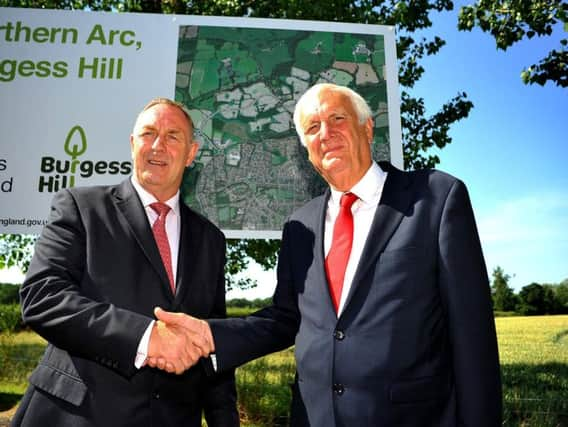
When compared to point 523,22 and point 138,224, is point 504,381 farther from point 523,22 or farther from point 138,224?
point 138,224

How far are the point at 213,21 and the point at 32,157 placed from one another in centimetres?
246

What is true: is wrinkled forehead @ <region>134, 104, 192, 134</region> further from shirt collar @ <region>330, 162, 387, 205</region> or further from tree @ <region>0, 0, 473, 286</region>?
tree @ <region>0, 0, 473, 286</region>

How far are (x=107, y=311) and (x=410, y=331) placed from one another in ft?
4.67

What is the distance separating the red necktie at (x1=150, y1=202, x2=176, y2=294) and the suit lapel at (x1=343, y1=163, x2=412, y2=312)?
1059mm

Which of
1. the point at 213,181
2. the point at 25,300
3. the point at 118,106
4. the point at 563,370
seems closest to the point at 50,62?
the point at 118,106

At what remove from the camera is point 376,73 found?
191 inches

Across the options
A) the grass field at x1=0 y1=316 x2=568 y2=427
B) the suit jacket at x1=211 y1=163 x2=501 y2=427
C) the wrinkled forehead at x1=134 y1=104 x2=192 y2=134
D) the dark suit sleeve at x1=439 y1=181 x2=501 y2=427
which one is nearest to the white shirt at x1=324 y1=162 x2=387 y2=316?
the suit jacket at x1=211 y1=163 x2=501 y2=427

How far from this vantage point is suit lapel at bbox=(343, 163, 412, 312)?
204 cm

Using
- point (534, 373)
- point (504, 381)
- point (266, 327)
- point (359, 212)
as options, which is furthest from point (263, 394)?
point (534, 373)

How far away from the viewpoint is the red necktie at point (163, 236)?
8.18ft

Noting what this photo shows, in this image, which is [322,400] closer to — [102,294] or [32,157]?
[102,294]

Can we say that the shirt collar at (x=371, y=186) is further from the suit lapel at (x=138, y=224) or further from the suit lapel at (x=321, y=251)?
the suit lapel at (x=138, y=224)

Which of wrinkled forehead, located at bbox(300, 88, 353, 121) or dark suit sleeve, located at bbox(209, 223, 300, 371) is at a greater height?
wrinkled forehead, located at bbox(300, 88, 353, 121)

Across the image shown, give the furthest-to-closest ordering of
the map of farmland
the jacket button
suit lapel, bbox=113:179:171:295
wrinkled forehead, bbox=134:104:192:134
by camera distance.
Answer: the map of farmland
wrinkled forehead, bbox=134:104:192:134
suit lapel, bbox=113:179:171:295
the jacket button
